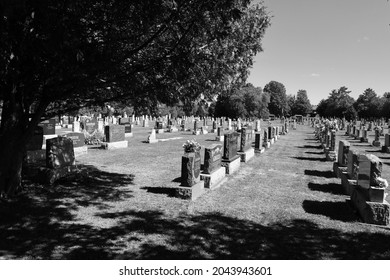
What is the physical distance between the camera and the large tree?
501 cm

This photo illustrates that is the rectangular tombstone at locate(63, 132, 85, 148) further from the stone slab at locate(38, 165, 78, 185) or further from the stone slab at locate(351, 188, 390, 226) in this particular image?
the stone slab at locate(351, 188, 390, 226)

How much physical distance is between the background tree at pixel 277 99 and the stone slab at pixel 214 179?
92.7 metres

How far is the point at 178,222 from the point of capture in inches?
256

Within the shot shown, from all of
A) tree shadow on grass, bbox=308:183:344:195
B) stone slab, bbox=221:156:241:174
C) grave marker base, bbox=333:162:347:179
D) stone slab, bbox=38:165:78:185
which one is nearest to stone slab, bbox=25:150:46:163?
stone slab, bbox=38:165:78:185

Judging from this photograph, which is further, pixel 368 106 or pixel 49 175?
pixel 368 106

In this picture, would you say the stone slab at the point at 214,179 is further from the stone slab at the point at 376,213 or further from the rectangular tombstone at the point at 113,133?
the rectangular tombstone at the point at 113,133

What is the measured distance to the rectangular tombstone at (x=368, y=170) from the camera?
702cm

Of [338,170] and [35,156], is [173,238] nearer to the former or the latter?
[338,170]

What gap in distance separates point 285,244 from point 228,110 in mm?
71203

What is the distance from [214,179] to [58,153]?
5353 mm

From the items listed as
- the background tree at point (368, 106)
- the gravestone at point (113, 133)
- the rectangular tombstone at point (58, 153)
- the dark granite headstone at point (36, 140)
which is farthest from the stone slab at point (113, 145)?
the background tree at point (368, 106)

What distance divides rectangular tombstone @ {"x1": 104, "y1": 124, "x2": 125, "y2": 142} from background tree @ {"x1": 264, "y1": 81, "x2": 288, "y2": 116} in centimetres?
8684

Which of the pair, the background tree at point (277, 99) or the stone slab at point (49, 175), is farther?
the background tree at point (277, 99)

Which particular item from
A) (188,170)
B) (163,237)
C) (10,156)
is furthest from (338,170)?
(10,156)
